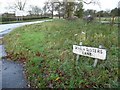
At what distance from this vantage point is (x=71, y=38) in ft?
31.9

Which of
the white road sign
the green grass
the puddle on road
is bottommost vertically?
the puddle on road

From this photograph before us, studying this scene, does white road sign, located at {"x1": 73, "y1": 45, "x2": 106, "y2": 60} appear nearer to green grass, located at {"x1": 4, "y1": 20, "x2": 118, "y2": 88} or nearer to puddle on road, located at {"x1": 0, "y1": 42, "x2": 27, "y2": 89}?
green grass, located at {"x1": 4, "y1": 20, "x2": 118, "y2": 88}

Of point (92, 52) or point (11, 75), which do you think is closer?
point (92, 52)

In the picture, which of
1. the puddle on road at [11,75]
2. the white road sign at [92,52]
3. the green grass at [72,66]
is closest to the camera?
the green grass at [72,66]

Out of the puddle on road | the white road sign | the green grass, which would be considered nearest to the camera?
the green grass

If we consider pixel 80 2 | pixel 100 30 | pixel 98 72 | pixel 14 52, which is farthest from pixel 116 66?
pixel 80 2

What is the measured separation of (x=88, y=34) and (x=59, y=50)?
1.75 metres

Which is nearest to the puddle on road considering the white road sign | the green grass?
the green grass

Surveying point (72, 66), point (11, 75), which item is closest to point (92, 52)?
point (72, 66)

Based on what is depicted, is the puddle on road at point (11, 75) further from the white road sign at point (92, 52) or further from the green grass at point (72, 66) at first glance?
the white road sign at point (92, 52)

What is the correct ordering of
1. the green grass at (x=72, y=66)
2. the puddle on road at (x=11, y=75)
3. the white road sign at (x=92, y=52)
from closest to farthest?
the green grass at (x=72, y=66), the white road sign at (x=92, y=52), the puddle on road at (x=11, y=75)

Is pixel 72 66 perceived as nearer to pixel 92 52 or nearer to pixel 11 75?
pixel 92 52

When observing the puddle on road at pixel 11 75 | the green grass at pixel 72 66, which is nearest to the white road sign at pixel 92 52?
the green grass at pixel 72 66

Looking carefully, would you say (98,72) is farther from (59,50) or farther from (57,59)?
(59,50)
